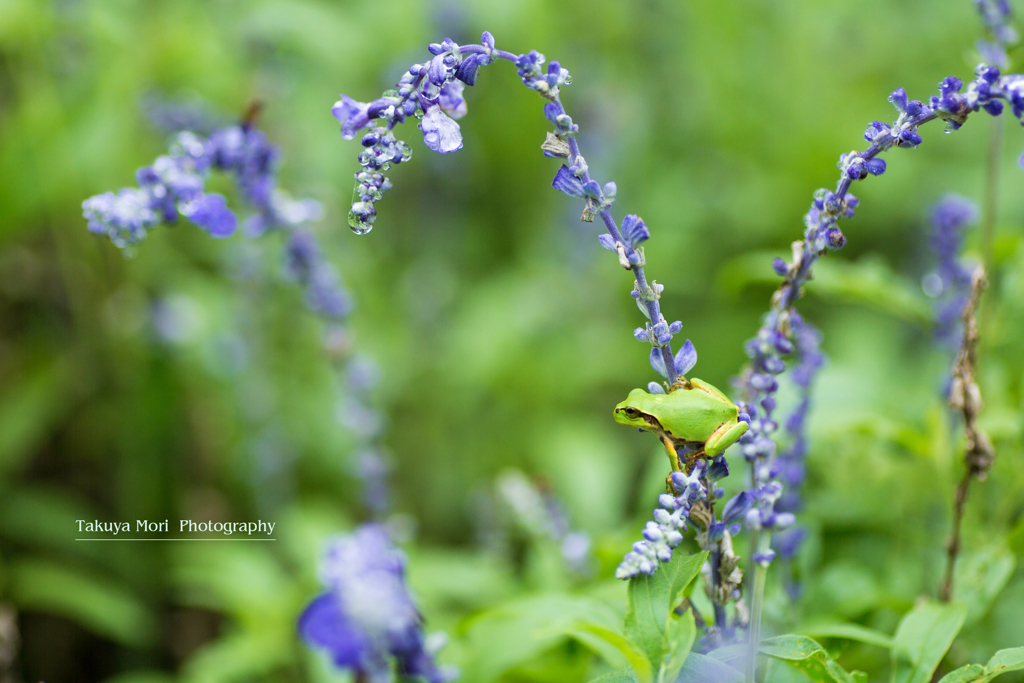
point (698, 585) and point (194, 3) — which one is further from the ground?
point (194, 3)

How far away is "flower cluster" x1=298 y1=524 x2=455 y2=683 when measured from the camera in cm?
61

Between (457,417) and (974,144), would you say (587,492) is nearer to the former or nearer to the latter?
(457,417)

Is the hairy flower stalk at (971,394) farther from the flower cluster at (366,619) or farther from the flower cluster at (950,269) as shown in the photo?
the flower cluster at (366,619)

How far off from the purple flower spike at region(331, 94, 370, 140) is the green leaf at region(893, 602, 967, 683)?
2.84ft

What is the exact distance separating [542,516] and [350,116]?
2.98 ft

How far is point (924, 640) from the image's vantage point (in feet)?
2.90

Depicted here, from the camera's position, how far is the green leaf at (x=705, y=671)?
2.42 feet

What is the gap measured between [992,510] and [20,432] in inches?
102

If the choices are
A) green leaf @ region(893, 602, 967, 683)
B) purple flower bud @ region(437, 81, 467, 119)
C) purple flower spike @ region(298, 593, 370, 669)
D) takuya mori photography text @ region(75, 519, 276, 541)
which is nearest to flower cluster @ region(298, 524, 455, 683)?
purple flower spike @ region(298, 593, 370, 669)

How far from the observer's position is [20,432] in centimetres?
229

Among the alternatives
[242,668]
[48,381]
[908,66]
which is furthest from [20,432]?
[908,66]

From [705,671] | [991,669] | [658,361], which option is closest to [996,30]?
[658,361]

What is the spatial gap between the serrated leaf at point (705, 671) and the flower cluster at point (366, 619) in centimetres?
26

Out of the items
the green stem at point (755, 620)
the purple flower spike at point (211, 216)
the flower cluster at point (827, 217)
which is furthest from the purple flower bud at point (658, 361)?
the purple flower spike at point (211, 216)
